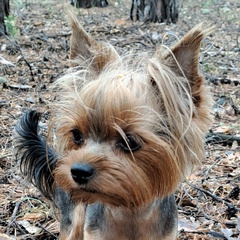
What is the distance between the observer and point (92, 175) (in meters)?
2.81

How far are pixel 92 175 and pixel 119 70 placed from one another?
2.52ft

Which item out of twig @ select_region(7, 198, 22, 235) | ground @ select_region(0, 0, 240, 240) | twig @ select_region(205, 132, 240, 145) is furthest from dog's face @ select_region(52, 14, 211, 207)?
twig @ select_region(205, 132, 240, 145)

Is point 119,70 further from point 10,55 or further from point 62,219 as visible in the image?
point 10,55

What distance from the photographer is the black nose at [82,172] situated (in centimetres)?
281

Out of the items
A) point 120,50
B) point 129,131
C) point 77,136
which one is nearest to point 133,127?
point 129,131

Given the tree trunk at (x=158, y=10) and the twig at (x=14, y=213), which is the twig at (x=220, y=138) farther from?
the tree trunk at (x=158, y=10)

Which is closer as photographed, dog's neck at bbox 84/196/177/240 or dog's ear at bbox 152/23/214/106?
dog's ear at bbox 152/23/214/106

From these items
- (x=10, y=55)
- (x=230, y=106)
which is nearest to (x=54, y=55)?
(x=10, y=55)

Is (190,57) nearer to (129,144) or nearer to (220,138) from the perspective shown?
(129,144)

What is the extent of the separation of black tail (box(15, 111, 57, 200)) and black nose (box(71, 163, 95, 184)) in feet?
3.38

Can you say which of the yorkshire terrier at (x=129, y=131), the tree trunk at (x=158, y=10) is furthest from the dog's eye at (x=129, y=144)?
the tree trunk at (x=158, y=10)

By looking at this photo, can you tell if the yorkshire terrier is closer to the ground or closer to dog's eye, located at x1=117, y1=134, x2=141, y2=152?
dog's eye, located at x1=117, y1=134, x2=141, y2=152

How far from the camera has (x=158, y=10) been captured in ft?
38.0

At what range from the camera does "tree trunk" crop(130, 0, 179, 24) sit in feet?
37.7
